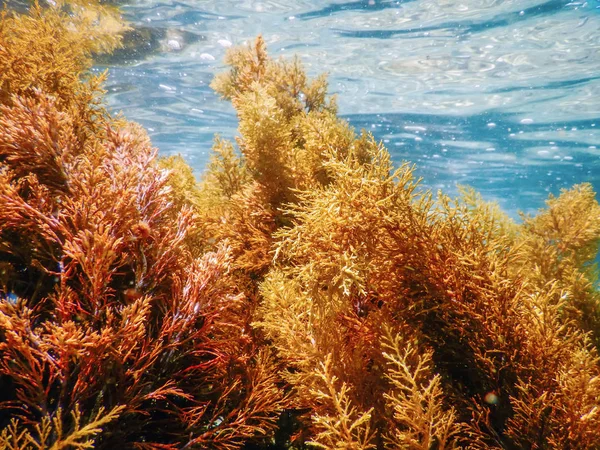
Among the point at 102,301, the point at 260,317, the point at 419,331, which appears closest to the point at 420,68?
the point at 260,317

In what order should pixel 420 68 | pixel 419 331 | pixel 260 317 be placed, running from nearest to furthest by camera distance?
pixel 419 331 < pixel 260 317 < pixel 420 68

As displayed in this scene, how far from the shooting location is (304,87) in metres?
5.90

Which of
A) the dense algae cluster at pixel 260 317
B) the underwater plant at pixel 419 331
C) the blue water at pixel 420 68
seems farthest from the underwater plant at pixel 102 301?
the blue water at pixel 420 68

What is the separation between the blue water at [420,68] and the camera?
10.2 meters

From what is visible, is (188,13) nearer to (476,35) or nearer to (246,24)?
(246,24)

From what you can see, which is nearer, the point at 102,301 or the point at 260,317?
the point at 102,301

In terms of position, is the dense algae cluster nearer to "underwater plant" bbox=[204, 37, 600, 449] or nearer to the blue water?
"underwater plant" bbox=[204, 37, 600, 449]

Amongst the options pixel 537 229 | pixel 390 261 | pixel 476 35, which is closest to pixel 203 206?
pixel 390 261

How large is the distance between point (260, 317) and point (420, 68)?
13.1 metres

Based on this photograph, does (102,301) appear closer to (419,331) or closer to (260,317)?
(260,317)

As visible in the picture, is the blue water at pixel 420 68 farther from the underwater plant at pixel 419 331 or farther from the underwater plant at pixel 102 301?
the underwater plant at pixel 419 331

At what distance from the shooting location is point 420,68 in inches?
516

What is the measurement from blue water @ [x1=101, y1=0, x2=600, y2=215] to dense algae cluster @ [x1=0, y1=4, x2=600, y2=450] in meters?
8.94

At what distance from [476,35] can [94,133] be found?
1212cm
